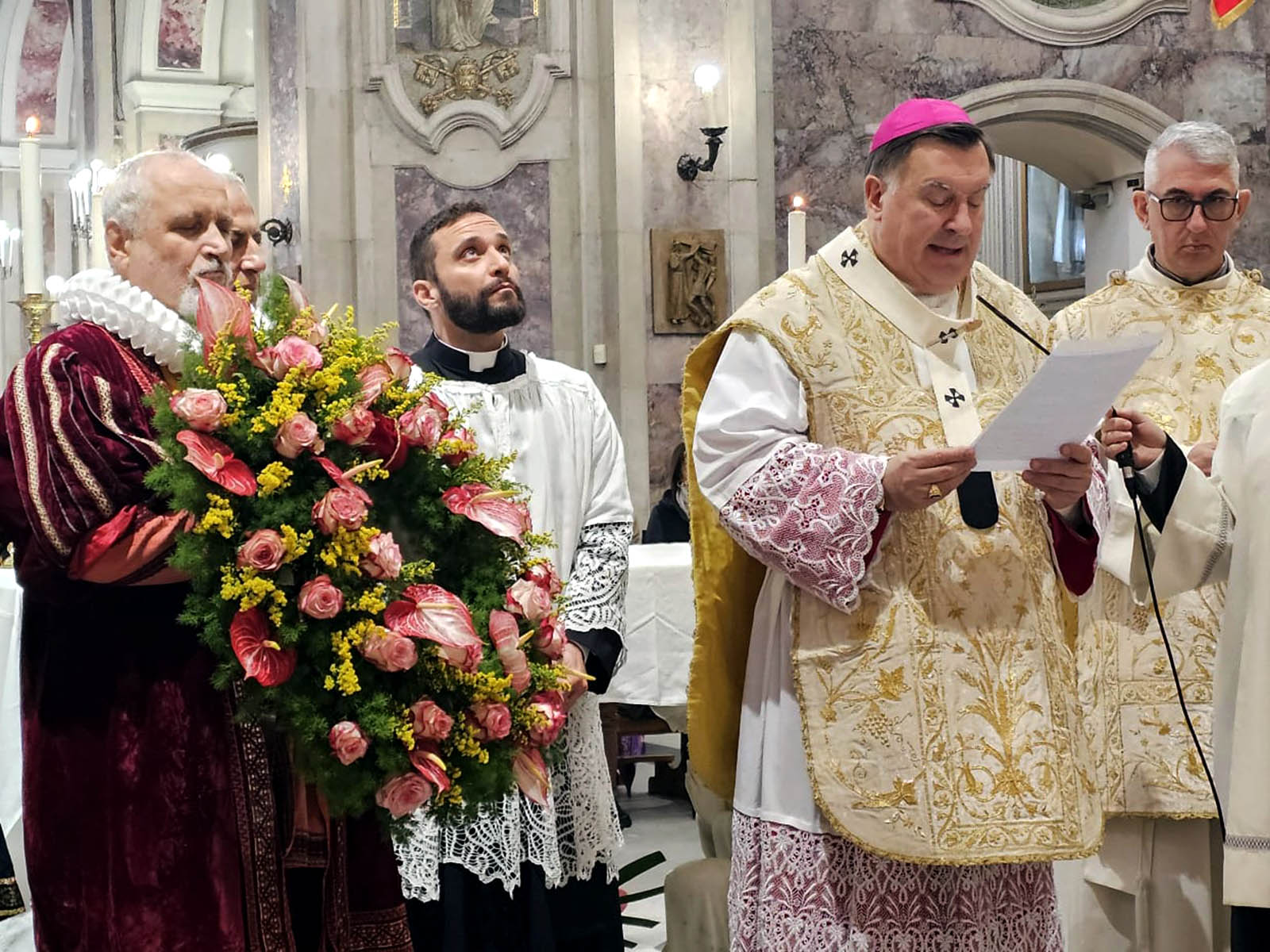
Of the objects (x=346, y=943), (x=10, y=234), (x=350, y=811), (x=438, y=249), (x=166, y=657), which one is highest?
(x=10, y=234)

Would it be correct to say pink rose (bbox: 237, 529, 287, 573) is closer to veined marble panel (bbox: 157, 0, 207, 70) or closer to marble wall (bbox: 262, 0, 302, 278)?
marble wall (bbox: 262, 0, 302, 278)

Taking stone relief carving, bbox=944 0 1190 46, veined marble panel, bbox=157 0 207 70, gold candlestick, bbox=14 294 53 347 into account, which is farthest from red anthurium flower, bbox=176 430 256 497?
veined marble panel, bbox=157 0 207 70

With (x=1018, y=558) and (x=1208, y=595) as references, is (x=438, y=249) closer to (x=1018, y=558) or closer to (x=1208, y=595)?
(x=1018, y=558)

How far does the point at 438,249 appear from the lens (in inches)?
134

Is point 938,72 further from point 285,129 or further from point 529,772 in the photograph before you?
point 529,772

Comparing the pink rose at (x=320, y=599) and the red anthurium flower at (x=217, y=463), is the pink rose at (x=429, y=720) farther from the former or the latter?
the red anthurium flower at (x=217, y=463)

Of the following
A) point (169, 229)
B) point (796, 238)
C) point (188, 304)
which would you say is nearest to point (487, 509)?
point (188, 304)

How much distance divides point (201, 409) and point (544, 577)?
58 centimetres

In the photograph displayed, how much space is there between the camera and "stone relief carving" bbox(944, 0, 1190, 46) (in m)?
11.1

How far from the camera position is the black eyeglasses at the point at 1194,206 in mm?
3635

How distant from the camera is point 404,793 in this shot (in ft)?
7.17

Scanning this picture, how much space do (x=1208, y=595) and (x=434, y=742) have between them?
211 centimetres

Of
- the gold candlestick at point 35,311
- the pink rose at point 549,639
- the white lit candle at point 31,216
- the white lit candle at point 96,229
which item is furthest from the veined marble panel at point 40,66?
the pink rose at point 549,639

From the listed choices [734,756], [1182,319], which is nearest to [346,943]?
[734,756]
